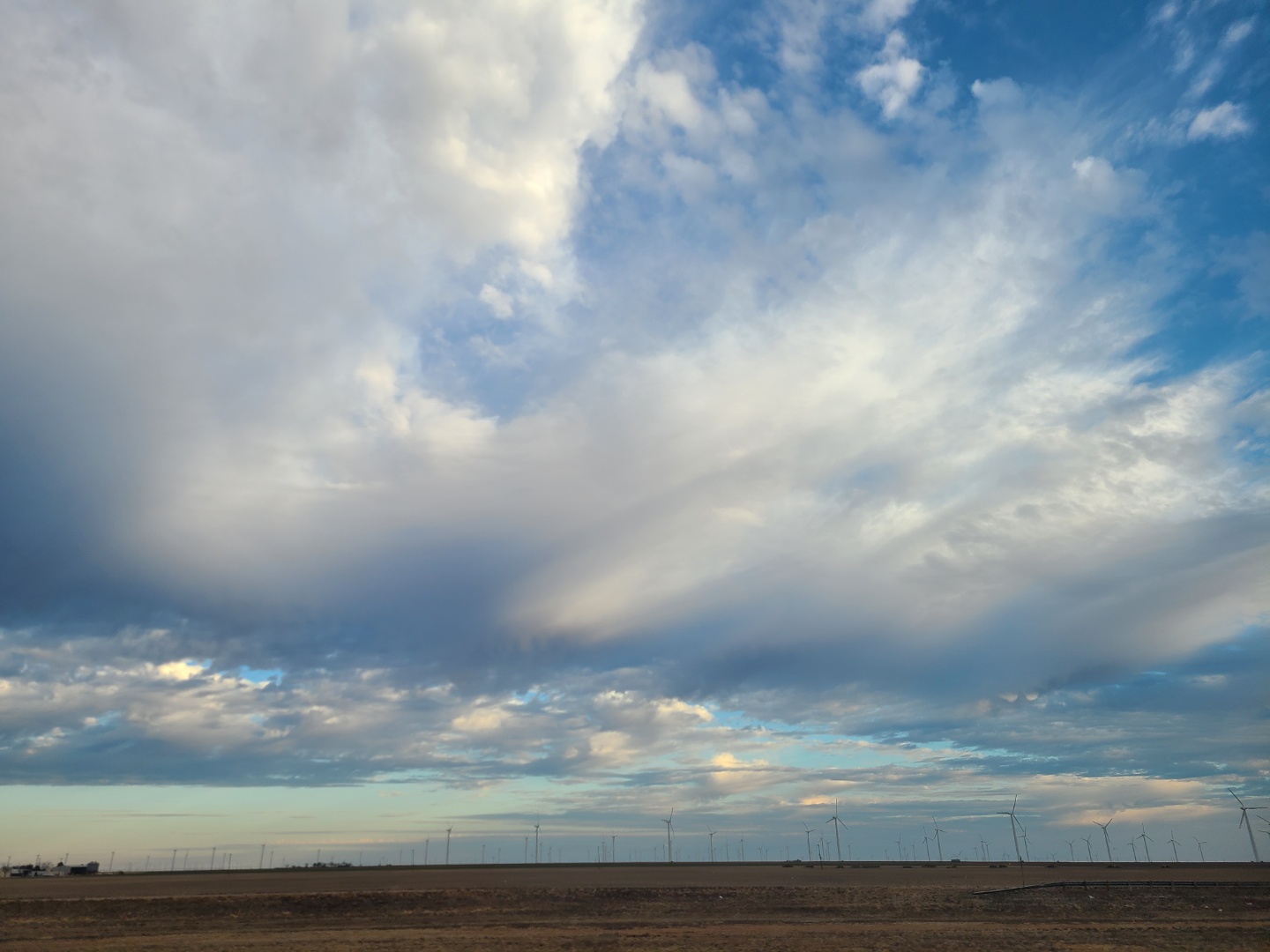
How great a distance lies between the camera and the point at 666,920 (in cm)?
9362

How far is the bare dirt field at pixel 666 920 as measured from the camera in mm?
77688

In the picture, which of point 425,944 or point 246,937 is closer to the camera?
point 425,944

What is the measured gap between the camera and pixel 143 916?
96250 millimetres

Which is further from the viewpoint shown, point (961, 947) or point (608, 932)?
point (608, 932)

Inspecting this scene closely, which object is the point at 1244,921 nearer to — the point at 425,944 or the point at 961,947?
the point at 961,947

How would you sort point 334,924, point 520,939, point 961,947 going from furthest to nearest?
point 334,924 → point 520,939 → point 961,947

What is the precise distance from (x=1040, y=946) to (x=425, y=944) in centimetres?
5752

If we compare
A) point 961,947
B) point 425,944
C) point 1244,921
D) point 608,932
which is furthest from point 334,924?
point 1244,921

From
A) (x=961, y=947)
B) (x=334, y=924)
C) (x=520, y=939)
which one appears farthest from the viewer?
(x=334, y=924)

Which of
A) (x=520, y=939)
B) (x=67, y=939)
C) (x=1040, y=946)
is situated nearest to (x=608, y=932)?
(x=520, y=939)

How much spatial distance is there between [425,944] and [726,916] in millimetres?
37625

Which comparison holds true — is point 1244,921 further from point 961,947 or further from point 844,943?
point 844,943

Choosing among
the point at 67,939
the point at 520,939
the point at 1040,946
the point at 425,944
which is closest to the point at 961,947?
the point at 1040,946

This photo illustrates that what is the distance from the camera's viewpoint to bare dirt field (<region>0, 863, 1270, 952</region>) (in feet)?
255
